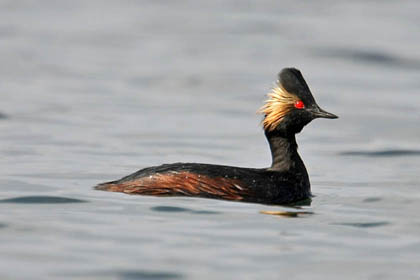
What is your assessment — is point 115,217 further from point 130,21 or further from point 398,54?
point 130,21

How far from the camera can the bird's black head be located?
1367 cm

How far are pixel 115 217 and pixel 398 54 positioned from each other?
17.1m

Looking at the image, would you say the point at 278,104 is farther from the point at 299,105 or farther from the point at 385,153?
the point at 385,153

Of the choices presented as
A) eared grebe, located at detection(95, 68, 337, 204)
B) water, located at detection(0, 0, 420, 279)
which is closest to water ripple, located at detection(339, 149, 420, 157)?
water, located at detection(0, 0, 420, 279)

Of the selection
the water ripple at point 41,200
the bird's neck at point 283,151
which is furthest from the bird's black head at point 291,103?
the water ripple at point 41,200

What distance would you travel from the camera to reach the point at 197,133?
790 inches

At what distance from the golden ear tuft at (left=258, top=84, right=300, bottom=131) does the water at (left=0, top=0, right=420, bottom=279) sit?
0.96 meters

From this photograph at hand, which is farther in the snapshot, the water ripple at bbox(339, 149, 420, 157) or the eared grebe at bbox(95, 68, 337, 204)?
the water ripple at bbox(339, 149, 420, 157)

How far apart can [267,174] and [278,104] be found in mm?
722

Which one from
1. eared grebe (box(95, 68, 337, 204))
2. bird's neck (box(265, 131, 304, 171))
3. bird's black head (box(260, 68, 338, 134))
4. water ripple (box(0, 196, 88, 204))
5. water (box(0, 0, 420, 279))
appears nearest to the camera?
water (box(0, 0, 420, 279))

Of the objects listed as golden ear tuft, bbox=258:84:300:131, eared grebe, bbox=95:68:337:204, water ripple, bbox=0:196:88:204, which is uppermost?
golden ear tuft, bbox=258:84:300:131

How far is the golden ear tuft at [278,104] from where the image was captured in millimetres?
13672

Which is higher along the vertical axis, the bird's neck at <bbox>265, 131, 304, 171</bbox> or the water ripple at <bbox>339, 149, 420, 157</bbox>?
the water ripple at <bbox>339, 149, 420, 157</bbox>

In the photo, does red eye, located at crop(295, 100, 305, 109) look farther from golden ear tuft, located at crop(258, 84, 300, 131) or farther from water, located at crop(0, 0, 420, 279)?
water, located at crop(0, 0, 420, 279)
